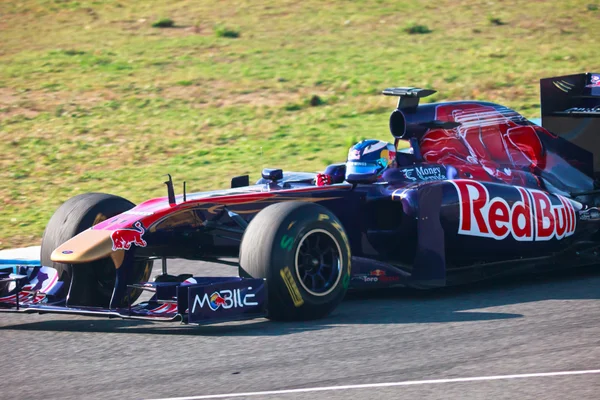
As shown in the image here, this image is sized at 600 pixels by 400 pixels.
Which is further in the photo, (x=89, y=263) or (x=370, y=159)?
(x=370, y=159)

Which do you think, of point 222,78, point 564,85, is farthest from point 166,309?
point 222,78

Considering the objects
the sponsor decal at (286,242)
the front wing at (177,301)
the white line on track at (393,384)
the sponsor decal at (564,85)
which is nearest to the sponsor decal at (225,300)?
the front wing at (177,301)

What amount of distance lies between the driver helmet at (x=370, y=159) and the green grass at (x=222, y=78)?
3.35 m

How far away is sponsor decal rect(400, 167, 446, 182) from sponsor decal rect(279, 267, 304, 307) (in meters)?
1.92

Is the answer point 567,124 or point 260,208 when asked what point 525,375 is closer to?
point 260,208

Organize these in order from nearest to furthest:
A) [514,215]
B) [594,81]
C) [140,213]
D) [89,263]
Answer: [89,263], [140,213], [514,215], [594,81]

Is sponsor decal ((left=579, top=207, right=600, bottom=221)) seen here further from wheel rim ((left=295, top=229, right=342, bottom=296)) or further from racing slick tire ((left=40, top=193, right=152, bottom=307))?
racing slick tire ((left=40, top=193, right=152, bottom=307))

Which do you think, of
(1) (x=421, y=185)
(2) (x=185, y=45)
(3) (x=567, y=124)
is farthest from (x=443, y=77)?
(1) (x=421, y=185)

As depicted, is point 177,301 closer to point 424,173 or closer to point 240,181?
point 240,181

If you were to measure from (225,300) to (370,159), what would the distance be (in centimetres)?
225

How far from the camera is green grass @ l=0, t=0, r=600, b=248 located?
1734 cm

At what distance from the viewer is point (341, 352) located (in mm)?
6570

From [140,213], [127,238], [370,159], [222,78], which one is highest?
[222,78]

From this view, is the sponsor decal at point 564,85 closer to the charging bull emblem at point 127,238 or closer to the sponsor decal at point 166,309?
the charging bull emblem at point 127,238
